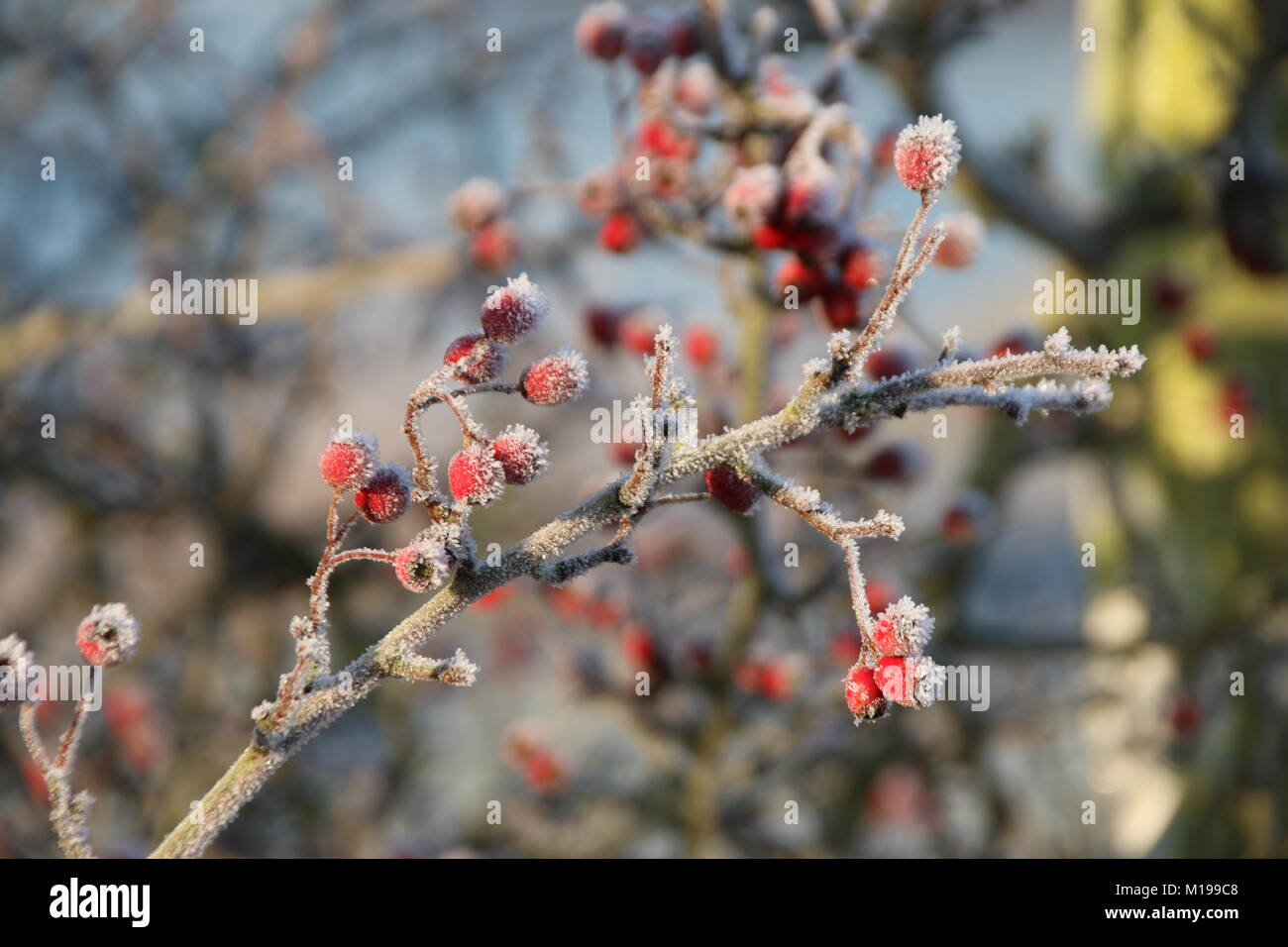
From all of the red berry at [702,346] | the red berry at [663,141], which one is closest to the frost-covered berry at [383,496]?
the red berry at [663,141]

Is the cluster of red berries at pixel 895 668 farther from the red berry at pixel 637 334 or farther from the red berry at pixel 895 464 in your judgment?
the red berry at pixel 637 334

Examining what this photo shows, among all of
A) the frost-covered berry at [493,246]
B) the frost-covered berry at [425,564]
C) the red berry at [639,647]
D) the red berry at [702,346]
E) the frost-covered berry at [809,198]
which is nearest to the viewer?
the frost-covered berry at [425,564]

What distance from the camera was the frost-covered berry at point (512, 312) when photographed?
925 mm

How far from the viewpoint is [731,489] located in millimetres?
1036

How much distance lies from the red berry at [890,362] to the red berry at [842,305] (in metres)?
0.10

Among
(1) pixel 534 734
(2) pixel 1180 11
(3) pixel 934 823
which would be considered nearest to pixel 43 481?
(1) pixel 534 734

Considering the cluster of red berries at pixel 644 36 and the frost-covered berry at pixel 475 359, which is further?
the cluster of red berries at pixel 644 36

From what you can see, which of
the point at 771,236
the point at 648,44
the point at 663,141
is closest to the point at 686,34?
the point at 648,44

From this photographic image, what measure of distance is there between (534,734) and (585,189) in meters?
1.53

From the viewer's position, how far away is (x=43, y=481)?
132 inches

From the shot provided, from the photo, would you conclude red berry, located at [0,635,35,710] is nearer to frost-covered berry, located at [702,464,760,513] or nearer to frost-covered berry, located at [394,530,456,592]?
frost-covered berry, located at [394,530,456,592]

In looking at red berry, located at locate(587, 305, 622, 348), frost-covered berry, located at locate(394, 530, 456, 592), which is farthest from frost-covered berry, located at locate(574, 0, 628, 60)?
frost-covered berry, located at locate(394, 530, 456, 592)

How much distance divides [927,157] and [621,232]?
89 centimetres

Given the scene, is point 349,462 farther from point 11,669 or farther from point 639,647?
point 639,647
